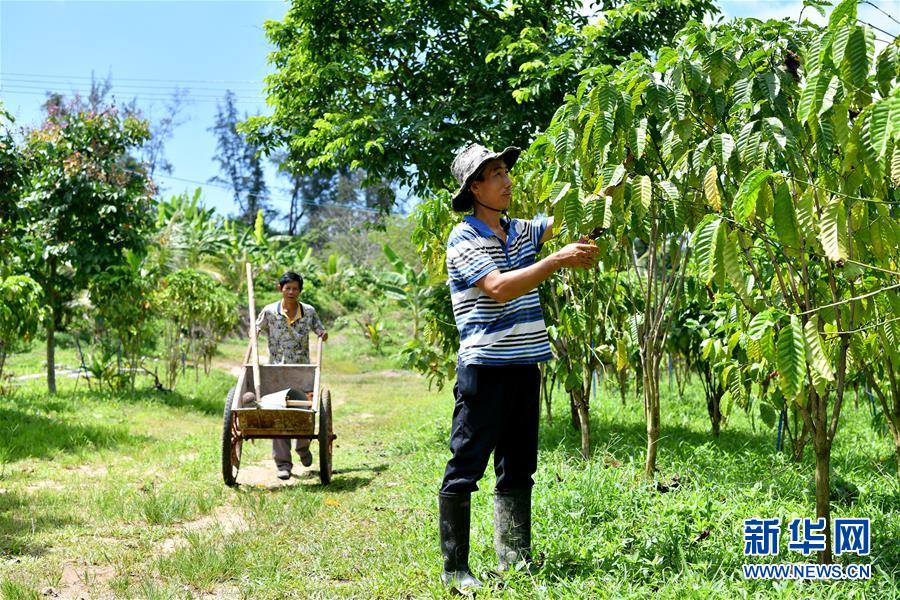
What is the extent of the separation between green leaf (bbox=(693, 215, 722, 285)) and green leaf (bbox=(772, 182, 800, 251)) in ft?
0.57

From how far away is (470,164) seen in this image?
356 centimetres

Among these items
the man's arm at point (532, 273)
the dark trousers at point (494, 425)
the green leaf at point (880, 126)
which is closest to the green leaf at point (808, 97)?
the green leaf at point (880, 126)

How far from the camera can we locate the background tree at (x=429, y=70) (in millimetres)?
7820

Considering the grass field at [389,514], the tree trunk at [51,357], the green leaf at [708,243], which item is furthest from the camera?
the tree trunk at [51,357]

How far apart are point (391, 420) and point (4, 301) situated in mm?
4579

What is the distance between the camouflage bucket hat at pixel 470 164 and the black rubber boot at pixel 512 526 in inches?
51.2

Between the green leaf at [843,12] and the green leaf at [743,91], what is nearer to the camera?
the green leaf at [843,12]

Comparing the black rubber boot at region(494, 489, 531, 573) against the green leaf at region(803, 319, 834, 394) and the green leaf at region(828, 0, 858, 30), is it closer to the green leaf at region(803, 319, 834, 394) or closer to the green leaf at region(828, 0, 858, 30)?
the green leaf at region(803, 319, 834, 394)

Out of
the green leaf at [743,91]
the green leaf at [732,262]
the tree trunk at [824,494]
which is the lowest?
the tree trunk at [824,494]

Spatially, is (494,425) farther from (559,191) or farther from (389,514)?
(389,514)

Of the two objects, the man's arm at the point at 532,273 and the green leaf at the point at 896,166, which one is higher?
the green leaf at the point at 896,166

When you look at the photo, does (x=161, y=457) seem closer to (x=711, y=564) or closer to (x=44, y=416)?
(x=44, y=416)

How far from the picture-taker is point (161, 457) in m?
7.30

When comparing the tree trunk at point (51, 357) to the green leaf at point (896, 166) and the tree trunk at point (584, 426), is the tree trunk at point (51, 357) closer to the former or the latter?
the tree trunk at point (584, 426)
